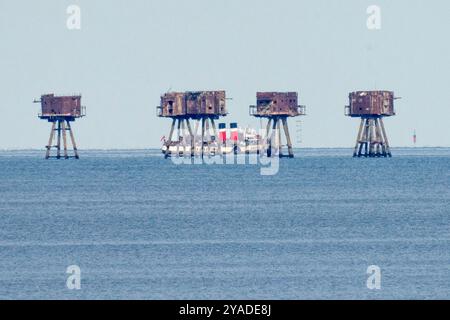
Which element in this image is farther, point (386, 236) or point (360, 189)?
point (360, 189)

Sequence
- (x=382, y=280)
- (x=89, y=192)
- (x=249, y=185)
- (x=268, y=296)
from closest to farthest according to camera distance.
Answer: (x=268, y=296), (x=382, y=280), (x=89, y=192), (x=249, y=185)

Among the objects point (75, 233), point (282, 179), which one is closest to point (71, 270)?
point (75, 233)

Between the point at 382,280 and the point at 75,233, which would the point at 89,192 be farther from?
the point at 382,280

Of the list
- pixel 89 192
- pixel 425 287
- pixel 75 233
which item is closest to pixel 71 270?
pixel 425 287
